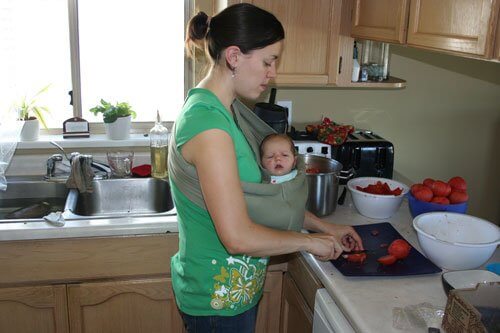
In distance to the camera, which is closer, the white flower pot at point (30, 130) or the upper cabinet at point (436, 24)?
the upper cabinet at point (436, 24)

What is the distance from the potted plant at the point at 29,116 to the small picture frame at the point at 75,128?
0.38 feet

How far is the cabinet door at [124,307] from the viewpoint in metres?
1.88

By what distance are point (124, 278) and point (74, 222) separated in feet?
0.87

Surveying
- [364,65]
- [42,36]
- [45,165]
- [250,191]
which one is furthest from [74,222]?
[364,65]

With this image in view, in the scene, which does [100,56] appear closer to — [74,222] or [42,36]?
[42,36]

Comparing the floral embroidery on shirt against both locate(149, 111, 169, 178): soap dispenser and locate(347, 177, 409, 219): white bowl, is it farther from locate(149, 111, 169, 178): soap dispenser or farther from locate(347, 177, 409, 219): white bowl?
locate(149, 111, 169, 178): soap dispenser

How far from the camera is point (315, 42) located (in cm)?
→ 215

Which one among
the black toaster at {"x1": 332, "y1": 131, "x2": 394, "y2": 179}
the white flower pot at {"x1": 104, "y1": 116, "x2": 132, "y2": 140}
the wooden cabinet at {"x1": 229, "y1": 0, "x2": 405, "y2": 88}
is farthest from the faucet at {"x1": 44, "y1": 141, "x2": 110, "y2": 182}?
the black toaster at {"x1": 332, "y1": 131, "x2": 394, "y2": 179}

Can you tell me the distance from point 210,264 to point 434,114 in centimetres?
166

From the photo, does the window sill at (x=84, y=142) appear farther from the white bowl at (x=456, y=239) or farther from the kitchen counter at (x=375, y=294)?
the white bowl at (x=456, y=239)

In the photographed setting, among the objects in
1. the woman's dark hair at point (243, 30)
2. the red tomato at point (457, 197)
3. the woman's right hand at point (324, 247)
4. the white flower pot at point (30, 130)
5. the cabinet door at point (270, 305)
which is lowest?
the cabinet door at point (270, 305)

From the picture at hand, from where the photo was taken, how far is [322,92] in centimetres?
252

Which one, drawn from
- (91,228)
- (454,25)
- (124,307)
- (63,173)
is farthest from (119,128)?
(454,25)

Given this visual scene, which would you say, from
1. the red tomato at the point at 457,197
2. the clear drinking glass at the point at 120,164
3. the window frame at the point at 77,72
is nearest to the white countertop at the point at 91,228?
the clear drinking glass at the point at 120,164
